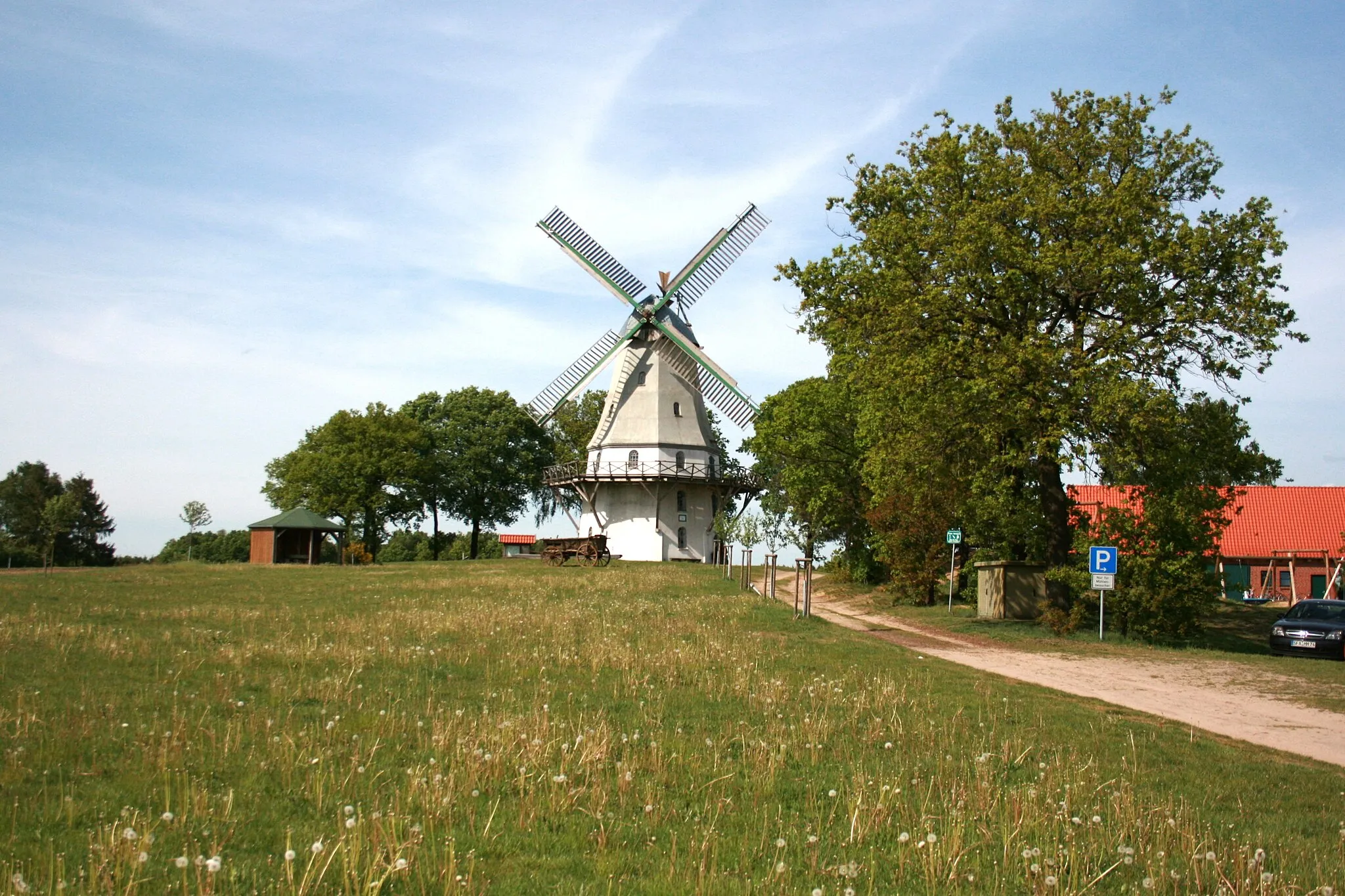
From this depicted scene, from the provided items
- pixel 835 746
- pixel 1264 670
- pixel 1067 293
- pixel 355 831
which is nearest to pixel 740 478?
pixel 1067 293

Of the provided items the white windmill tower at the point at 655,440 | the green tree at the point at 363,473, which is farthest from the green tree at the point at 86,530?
the white windmill tower at the point at 655,440

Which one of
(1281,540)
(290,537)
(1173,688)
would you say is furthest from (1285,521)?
(290,537)

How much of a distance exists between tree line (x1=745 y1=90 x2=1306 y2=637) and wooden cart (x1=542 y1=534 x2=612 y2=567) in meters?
22.2

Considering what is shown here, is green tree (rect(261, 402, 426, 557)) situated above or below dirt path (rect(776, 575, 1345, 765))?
above

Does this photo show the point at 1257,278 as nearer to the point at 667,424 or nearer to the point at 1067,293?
the point at 1067,293

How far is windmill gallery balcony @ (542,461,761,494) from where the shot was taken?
56844 millimetres

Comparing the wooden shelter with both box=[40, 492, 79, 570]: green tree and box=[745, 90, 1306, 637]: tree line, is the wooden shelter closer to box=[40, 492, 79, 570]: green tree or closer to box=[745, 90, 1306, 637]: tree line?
box=[40, 492, 79, 570]: green tree

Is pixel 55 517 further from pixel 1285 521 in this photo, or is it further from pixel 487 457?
pixel 1285 521

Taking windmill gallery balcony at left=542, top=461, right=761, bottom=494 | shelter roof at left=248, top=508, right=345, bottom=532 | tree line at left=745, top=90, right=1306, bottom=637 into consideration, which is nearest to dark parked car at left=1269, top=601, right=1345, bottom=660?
tree line at left=745, top=90, right=1306, bottom=637

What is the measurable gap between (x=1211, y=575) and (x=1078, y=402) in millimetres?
5197

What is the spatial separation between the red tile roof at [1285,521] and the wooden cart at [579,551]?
28854mm

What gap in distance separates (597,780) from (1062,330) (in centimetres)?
2207

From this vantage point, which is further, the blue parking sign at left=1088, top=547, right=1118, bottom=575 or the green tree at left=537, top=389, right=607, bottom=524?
the green tree at left=537, top=389, right=607, bottom=524

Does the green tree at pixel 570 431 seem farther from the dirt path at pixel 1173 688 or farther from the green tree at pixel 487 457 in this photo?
the dirt path at pixel 1173 688
